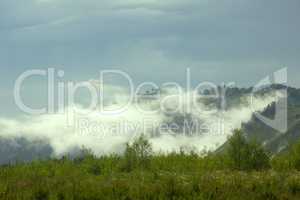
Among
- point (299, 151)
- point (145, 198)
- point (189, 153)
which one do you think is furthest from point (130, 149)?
point (145, 198)

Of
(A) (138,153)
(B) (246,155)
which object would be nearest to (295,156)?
(B) (246,155)

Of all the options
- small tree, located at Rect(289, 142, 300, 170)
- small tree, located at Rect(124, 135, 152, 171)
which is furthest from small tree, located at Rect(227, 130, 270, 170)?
small tree, located at Rect(124, 135, 152, 171)

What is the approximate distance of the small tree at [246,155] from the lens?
47.9m

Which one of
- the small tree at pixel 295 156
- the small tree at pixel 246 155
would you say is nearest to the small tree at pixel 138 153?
the small tree at pixel 246 155

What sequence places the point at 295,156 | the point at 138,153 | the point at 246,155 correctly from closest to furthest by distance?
the point at 246,155, the point at 295,156, the point at 138,153

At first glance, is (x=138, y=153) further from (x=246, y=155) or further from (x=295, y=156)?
(x=295, y=156)

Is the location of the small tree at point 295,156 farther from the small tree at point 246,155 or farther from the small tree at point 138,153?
the small tree at point 138,153

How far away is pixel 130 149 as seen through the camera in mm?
53719

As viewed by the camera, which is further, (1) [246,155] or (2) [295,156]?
(2) [295,156]

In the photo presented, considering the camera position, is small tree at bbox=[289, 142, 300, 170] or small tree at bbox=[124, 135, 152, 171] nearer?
small tree at bbox=[289, 142, 300, 170]

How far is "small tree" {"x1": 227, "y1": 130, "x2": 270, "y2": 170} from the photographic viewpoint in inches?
1885

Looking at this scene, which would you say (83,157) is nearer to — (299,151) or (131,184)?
(299,151)

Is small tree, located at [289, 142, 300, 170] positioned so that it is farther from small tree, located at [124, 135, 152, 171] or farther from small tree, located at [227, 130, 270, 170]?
small tree, located at [124, 135, 152, 171]

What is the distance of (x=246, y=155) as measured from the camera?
49031 millimetres
